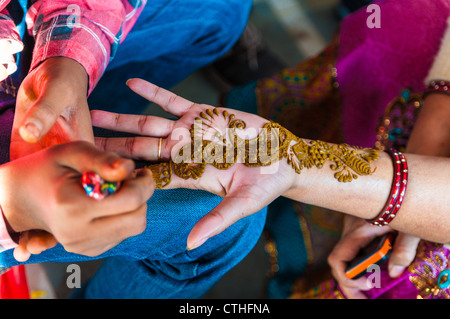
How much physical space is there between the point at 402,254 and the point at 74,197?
0.79 metres

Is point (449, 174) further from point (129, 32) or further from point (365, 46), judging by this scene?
point (129, 32)

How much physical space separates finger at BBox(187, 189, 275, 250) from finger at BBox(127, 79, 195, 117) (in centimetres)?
24

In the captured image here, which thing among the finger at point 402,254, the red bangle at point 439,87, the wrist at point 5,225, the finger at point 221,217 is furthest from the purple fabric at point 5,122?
the red bangle at point 439,87

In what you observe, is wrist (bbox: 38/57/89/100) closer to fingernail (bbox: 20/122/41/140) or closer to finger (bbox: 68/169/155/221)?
fingernail (bbox: 20/122/41/140)

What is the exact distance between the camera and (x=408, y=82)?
1046 millimetres

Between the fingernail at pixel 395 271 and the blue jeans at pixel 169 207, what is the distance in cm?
35

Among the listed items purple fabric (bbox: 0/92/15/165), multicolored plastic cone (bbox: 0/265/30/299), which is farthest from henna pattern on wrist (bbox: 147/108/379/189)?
multicolored plastic cone (bbox: 0/265/30/299)

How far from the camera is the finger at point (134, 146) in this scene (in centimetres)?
78

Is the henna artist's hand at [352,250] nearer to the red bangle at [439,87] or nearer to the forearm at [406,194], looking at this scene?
the forearm at [406,194]

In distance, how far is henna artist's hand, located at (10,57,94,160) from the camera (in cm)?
61

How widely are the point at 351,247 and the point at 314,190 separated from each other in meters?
0.30

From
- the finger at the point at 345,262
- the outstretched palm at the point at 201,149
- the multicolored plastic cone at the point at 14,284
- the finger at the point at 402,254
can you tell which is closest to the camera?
the outstretched palm at the point at 201,149

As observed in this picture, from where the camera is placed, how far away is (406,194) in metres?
0.81

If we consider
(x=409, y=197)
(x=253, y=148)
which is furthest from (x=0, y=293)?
(x=409, y=197)
